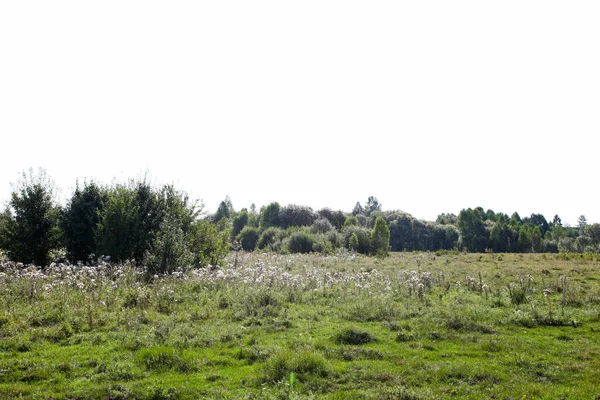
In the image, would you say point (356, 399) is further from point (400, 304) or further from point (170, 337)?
point (400, 304)

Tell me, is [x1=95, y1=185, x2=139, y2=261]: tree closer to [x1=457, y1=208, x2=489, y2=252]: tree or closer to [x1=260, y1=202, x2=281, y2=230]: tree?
[x1=260, y1=202, x2=281, y2=230]: tree

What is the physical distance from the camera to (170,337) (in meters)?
9.55

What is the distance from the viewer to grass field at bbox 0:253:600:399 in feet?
23.3

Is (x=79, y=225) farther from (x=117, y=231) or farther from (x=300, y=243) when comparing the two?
(x=300, y=243)

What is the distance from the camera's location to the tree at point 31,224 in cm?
2153

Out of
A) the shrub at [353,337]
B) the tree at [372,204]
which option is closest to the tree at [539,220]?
the tree at [372,204]

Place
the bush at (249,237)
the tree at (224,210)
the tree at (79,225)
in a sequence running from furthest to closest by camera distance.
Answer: the tree at (224,210) → the bush at (249,237) → the tree at (79,225)

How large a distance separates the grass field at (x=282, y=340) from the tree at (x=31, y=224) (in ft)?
19.4

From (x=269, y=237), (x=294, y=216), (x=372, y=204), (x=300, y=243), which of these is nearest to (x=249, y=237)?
(x=294, y=216)

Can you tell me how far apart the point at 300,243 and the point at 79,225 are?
87.1 ft

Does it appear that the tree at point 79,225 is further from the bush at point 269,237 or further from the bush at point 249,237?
the bush at point 249,237

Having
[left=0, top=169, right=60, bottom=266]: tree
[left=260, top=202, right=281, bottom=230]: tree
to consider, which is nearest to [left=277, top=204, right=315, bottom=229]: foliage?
[left=260, top=202, right=281, bottom=230]: tree

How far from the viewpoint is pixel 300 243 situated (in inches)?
1810

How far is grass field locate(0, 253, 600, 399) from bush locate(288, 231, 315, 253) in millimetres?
28533
